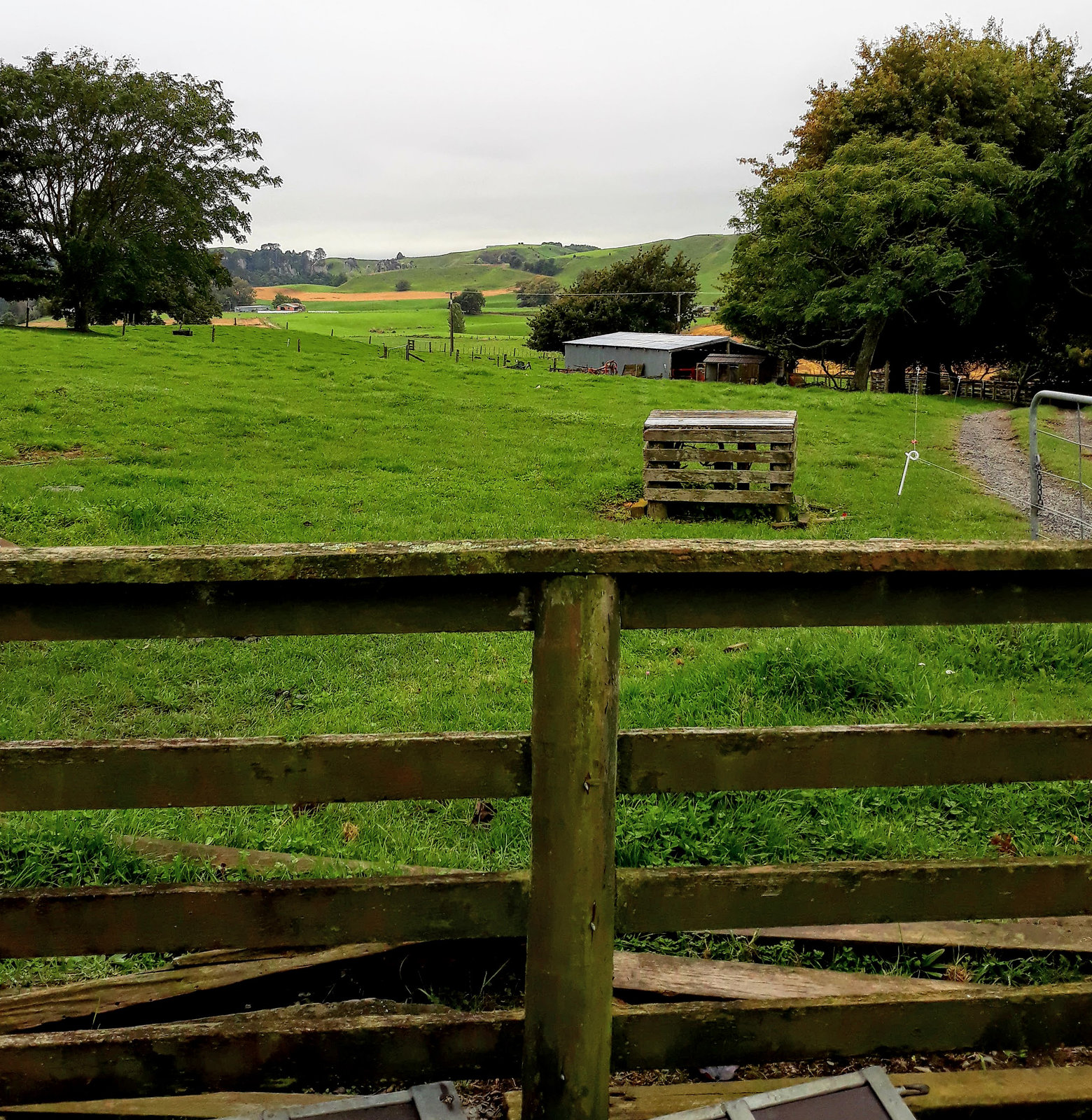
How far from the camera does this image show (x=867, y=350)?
1467 inches

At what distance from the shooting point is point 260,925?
6.79 feet

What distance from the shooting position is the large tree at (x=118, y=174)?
41000mm

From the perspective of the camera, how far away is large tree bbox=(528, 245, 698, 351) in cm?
7619

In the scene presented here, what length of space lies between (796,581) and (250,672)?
4.80 m

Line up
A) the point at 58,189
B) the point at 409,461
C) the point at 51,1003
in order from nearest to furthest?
the point at 51,1003, the point at 409,461, the point at 58,189

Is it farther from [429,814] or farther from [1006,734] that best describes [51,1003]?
[1006,734]

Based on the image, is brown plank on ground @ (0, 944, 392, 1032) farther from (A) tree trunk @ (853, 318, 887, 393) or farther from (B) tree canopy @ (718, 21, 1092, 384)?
(A) tree trunk @ (853, 318, 887, 393)

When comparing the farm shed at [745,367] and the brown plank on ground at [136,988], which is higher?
the farm shed at [745,367]

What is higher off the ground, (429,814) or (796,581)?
(796,581)

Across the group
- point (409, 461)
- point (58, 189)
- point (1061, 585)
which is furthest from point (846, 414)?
point (58, 189)

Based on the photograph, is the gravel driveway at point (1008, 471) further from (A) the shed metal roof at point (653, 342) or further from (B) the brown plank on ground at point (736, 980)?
(A) the shed metal roof at point (653, 342)

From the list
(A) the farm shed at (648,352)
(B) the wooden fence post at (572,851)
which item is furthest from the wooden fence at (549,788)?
(A) the farm shed at (648,352)

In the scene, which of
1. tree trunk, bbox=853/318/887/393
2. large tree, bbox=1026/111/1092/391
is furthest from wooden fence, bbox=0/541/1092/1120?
tree trunk, bbox=853/318/887/393

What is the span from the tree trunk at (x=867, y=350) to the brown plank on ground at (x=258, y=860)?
122 ft
